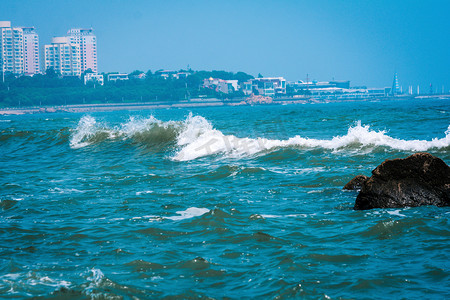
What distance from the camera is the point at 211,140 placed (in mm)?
18500

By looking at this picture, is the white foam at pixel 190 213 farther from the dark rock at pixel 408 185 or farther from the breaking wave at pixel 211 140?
the breaking wave at pixel 211 140

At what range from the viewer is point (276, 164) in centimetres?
1417

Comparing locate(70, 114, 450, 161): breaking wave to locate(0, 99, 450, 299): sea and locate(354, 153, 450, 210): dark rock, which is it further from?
locate(354, 153, 450, 210): dark rock

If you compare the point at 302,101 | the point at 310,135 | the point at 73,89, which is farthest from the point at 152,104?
the point at 310,135

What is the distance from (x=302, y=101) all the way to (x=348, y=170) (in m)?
189

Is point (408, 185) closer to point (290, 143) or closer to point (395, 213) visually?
point (395, 213)

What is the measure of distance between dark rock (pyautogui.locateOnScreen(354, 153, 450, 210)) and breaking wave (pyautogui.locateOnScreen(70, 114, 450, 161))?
6698mm

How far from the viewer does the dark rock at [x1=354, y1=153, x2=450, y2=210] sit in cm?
825

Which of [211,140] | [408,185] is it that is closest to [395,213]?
[408,185]

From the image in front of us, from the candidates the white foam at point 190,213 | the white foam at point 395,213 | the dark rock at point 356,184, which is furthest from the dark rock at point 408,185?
the white foam at point 190,213

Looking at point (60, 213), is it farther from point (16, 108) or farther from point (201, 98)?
point (201, 98)

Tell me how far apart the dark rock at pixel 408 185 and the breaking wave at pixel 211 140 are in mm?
6698

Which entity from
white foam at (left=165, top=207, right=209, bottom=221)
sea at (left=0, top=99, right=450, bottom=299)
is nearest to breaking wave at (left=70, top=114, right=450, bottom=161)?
sea at (left=0, top=99, right=450, bottom=299)

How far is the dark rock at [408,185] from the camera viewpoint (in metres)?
8.25
